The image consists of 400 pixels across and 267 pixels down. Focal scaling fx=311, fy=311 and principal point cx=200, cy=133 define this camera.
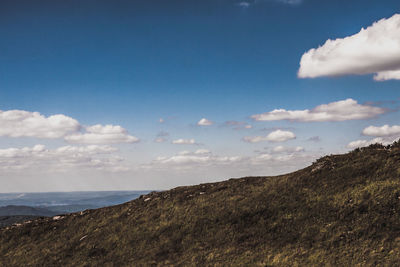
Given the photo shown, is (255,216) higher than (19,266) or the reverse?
higher

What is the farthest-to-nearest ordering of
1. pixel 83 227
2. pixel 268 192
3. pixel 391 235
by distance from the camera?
pixel 83 227 → pixel 268 192 → pixel 391 235

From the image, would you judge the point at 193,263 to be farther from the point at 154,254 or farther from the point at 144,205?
the point at 144,205

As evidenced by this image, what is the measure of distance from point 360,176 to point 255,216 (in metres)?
8.03

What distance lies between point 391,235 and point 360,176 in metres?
7.00

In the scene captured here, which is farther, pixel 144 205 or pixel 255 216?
pixel 144 205

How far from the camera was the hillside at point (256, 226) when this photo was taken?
16391mm

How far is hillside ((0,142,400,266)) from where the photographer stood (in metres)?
16.4

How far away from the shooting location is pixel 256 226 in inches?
803

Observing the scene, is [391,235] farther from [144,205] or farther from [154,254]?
[144,205]

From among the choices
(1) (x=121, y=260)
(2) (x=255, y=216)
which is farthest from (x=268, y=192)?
(1) (x=121, y=260)

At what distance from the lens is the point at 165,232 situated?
2311cm

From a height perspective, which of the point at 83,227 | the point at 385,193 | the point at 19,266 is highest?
the point at 385,193

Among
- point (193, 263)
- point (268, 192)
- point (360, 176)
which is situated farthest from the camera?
point (268, 192)

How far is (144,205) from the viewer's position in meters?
30.8
